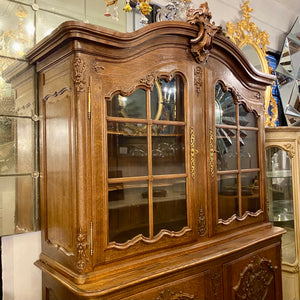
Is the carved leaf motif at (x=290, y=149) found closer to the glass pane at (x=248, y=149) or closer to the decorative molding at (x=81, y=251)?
the glass pane at (x=248, y=149)

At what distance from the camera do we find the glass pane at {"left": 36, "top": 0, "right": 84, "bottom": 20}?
151 cm

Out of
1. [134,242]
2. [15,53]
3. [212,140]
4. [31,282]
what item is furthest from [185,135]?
[31,282]

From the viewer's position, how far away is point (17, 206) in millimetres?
1422

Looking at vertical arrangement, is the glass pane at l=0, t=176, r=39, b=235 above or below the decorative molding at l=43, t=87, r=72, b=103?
below

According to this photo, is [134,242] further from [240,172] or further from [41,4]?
[41,4]

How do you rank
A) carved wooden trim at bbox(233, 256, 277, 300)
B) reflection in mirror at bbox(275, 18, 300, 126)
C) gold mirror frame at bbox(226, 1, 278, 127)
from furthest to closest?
reflection in mirror at bbox(275, 18, 300, 126) < gold mirror frame at bbox(226, 1, 278, 127) < carved wooden trim at bbox(233, 256, 277, 300)

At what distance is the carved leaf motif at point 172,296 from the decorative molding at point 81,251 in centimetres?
35

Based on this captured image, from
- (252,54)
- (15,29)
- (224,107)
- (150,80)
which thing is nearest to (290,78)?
(252,54)

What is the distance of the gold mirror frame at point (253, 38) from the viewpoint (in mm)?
2402

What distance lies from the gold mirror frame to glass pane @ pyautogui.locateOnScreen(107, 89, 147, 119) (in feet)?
4.63

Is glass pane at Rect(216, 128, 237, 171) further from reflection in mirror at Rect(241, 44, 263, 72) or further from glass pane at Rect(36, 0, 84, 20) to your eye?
reflection in mirror at Rect(241, 44, 263, 72)

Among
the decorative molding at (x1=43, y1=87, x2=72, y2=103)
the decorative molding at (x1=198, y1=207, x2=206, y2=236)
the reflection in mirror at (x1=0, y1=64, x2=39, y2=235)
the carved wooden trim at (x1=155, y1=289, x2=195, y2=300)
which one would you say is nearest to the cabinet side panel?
the decorative molding at (x1=43, y1=87, x2=72, y2=103)

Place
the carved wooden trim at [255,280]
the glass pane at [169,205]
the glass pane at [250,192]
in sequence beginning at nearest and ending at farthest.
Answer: the glass pane at [169,205]
the carved wooden trim at [255,280]
the glass pane at [250,192]

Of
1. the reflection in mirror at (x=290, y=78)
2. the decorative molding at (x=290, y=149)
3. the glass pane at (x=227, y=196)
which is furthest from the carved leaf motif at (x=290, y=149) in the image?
the glass pane at (x=227, y=196)
